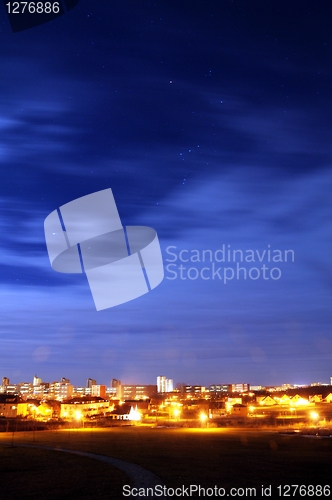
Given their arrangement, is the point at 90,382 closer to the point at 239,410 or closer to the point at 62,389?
the point at 62,389

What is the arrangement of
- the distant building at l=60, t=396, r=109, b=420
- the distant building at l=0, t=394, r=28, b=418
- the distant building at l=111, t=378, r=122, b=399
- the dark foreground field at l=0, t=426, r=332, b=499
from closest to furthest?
the dark foreground field at l=0, t=426, r=332, b=499 → the distant building at l=0, t=394, r=28, b=418 → the distant building at l=60, t=396, r=109, b=420 → the distant building at l=111, t=378, r=122, b=399

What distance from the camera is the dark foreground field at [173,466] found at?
1422cm

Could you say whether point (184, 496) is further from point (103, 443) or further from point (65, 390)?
point (65, 390)

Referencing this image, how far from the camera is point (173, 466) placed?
17.8m

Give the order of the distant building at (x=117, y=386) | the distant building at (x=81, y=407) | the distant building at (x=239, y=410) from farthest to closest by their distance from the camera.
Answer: the distant building at (x=117, y=386), the distant building at (x=81, y=407), the distant building at (x=239, y=410)

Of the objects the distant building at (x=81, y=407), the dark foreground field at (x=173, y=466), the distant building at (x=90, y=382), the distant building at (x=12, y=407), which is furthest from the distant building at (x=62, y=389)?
the dark foreground field at (x=173, y=466)

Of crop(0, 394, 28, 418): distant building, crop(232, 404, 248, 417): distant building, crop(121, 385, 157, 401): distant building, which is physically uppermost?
→ crop(0, 394, 28, 418): distant building

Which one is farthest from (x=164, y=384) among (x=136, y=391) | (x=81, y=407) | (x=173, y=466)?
(x=173, y=466)

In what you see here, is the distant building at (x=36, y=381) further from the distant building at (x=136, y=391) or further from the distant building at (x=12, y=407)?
the distant building at (x=12, y=407)

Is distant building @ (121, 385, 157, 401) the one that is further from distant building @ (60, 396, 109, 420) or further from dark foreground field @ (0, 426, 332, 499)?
dark foreground field @ (0, 426, 332, 499)

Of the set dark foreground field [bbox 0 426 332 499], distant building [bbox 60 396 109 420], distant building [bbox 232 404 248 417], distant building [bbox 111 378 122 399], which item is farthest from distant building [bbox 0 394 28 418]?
distant building [bbox 111 378 122 399]

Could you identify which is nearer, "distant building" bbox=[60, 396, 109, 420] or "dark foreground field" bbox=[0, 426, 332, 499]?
"dark foreground field" bbox=[0, 426, 332, 499]

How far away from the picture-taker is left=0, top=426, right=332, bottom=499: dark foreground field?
14.2 meters

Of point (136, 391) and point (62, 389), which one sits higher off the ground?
point (62, 389)
